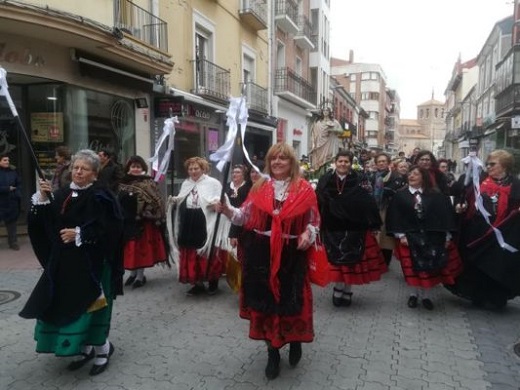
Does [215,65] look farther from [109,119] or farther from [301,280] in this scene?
[301,280]

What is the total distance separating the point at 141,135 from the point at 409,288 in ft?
26.5

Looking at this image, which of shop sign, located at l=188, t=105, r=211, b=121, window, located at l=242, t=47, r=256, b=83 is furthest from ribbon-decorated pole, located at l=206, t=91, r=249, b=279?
window, located at l=242, t=47, r=256, b=83

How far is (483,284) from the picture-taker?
5.34 meters

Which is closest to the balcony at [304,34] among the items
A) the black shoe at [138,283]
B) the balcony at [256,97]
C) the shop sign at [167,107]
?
the balcony at [256,97]

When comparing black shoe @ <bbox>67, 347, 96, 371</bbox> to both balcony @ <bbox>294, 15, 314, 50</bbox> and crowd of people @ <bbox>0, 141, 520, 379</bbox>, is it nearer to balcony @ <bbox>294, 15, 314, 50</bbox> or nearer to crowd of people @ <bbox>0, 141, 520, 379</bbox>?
crowd of people @ <bbox>0, 141, 520, 379</bbox>

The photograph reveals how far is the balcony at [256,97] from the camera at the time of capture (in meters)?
18.1

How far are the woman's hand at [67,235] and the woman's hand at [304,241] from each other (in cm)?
166

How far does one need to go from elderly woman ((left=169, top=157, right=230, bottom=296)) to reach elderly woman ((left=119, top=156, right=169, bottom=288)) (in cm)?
34

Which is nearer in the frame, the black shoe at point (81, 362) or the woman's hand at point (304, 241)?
the woman's hand at point (304, 241)

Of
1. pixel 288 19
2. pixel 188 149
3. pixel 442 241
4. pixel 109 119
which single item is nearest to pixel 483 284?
pixel 442 241

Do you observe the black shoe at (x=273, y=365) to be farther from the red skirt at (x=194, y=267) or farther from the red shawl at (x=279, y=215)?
the red skirt at (x=194, y=267)

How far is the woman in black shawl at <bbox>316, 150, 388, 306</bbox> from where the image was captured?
5.22 meters

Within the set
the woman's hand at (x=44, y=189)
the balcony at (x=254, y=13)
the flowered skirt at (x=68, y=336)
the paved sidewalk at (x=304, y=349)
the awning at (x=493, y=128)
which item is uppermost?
the balcony at (x=254, y=13)

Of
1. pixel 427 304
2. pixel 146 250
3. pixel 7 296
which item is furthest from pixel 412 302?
pixel 7 296
